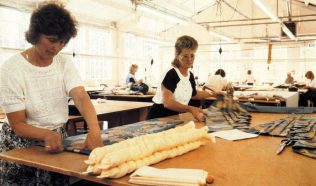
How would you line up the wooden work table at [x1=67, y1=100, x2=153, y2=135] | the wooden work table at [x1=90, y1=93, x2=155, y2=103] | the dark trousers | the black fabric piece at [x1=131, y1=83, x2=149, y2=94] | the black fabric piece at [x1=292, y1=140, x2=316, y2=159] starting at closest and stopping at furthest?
the black fabric piece at [x1=292, y1=140, x2=316, y2=159] → the wooden work table at [x1=67, y1=100, x2=153, y2=135] → the wooden work table at [x1=90, y1=93, x2=155, y2=103] → the black fabric piece at [x1=131, y1=83, x2=149, y2=94] → the dark trousers

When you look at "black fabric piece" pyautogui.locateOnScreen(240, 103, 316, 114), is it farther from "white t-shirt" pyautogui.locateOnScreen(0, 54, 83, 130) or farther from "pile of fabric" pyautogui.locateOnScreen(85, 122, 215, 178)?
"white t-shirt" pyautogui.locateOnScreen(0, 54, 83, 130)

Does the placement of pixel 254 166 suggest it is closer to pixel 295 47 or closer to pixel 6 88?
pixel 6 88

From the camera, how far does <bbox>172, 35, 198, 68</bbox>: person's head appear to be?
266 centimetres

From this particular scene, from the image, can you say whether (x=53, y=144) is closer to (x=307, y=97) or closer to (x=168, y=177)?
(x=168, y=177)

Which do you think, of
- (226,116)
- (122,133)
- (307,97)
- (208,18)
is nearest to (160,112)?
(226,116)

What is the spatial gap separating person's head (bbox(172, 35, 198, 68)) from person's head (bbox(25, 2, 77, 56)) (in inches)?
46.0

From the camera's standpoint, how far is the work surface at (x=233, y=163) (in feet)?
3.71

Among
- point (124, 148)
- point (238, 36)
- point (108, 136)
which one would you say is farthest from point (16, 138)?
point (238, 36)

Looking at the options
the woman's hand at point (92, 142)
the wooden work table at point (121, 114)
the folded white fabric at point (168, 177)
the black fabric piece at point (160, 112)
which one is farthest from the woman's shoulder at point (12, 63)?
the wooden work table at point (121, 114)

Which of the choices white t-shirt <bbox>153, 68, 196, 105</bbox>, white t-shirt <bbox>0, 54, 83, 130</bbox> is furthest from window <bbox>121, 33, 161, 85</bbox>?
white t-shirt <bbox>0, 54, 83, 130</bbox>

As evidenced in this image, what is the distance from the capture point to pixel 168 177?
1058 mm

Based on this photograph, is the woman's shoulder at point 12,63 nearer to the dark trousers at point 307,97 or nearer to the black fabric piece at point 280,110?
the black fabric piece at point 280,110

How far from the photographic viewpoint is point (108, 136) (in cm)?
180

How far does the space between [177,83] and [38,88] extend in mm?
1299
